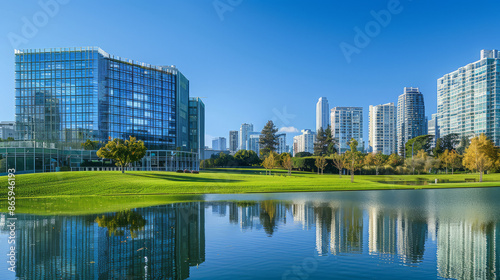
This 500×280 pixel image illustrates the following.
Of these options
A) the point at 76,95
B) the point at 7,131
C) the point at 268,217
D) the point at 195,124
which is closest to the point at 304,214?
the point at 268,217

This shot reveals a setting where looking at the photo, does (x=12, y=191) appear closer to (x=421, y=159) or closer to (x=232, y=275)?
(x=232, y=275)

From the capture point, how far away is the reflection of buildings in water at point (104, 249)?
1152cm

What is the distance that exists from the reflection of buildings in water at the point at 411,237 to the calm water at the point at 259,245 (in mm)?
51

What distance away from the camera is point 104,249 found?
14281 millimetres

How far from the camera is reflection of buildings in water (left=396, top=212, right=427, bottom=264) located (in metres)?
13.4

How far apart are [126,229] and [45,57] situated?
110 m

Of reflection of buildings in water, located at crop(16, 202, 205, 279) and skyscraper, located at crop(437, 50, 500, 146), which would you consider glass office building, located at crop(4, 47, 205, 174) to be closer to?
reflection of buildings in water, located at crop(16, 202, 205, 279)

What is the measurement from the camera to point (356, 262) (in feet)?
41.2

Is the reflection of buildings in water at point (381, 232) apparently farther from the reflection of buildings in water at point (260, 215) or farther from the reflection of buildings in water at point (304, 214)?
the reflection of buildings in water at point (260, 215)

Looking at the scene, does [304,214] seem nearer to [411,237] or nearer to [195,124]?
[411,237]

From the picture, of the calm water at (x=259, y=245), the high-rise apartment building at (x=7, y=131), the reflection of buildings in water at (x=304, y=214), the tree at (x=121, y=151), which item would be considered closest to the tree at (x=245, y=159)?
the tree at (x=121, y=151)

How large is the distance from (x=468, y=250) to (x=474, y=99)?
193761 millimetres

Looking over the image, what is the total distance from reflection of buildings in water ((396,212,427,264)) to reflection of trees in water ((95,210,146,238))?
14.0 metres

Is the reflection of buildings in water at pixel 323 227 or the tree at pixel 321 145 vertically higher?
the tree at pixel 321 145
